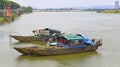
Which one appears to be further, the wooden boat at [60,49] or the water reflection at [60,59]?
the wooden boat at [60,49]

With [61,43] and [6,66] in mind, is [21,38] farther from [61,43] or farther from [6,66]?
[6,66]

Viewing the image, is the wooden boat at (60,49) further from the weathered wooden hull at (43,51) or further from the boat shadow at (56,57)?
the boat shadow at (56,57)

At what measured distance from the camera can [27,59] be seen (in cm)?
2483

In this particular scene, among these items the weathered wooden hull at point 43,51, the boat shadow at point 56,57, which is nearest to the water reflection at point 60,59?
the boat shadow at point 56,57

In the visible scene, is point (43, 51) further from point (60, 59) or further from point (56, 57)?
point (60, 59)

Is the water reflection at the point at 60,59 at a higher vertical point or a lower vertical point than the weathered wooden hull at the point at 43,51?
lower

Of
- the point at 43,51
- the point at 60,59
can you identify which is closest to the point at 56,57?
the point at 60,59

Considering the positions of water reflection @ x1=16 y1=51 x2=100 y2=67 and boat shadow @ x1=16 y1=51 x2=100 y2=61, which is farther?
boat shadow @ x1=16 y1=51 x2=100 y2=61

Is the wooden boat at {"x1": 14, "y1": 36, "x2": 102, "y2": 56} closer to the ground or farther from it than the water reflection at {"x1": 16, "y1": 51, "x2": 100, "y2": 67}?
farther from it

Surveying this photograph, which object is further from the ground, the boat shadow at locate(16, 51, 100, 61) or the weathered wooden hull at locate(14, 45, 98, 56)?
the weathered wooden hull at locate(14, 45, 98, 56)

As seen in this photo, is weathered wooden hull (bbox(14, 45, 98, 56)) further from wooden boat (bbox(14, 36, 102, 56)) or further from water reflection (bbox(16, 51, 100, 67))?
water reflection (bbox(16, 51, 100, 67))

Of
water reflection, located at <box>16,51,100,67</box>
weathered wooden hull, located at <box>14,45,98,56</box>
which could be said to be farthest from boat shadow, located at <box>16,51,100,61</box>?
weathered wooden hull, located at <box>14,45,98,56</box>

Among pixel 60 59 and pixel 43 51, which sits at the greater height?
pixel 43 51

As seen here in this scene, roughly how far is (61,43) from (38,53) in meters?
2.61
